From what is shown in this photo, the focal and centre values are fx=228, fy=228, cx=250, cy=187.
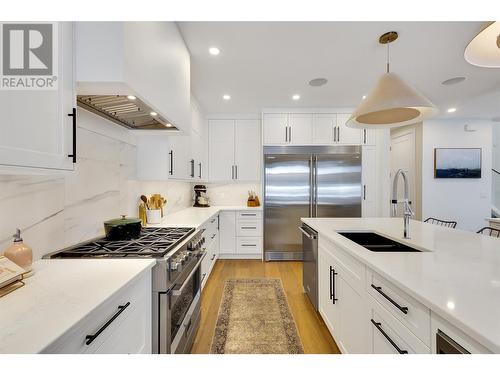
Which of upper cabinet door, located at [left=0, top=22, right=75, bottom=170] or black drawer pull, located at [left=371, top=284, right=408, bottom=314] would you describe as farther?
black drawer pull, located at [left=371, top=284, right=408, bottom=314]

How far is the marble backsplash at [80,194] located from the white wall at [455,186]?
5447 mm

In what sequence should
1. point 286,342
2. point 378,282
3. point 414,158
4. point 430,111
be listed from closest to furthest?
point 378,282 < point 430,111 < point 286,342 < point 414,158

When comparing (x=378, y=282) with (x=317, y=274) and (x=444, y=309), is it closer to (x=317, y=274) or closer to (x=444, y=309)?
(x=444, y=309)

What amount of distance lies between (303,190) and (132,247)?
2871 mm

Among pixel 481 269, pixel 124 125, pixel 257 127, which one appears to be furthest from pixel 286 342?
pixel 257 127

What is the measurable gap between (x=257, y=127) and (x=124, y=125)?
2.69 metres

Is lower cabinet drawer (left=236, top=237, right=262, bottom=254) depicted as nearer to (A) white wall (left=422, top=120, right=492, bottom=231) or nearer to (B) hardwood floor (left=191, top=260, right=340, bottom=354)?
(B) hardwood floor (left=191, top=260, right=340, bottom=354)

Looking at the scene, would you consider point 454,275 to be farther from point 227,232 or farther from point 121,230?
point 227,232

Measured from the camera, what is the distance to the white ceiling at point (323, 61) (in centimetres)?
192

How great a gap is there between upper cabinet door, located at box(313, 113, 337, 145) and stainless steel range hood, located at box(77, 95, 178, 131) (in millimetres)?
2636

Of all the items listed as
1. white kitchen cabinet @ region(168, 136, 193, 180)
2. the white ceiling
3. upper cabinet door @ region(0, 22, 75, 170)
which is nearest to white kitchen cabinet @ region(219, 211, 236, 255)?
white kitchen cabinet @ region(168, 136, 193, 180)

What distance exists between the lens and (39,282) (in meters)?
0.90

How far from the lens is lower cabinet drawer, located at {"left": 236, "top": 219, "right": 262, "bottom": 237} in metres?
3.93

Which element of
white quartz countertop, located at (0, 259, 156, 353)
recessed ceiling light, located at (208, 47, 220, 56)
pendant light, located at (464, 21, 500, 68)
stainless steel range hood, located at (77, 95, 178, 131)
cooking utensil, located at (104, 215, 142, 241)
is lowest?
white quartz countertop, located at (0, 259, 156, 353)
